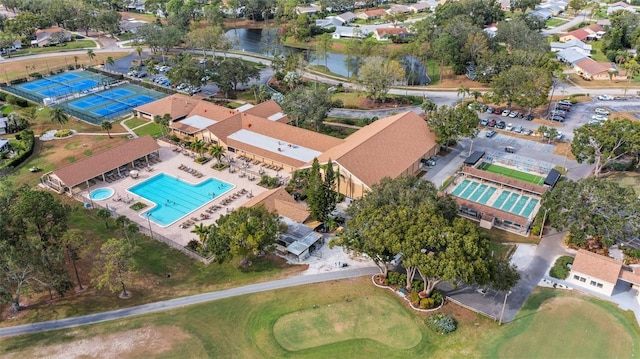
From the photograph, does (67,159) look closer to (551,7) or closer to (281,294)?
(281,294)

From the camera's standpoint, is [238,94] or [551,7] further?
[551,7]

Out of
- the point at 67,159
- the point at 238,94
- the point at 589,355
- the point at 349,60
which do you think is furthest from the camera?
the point at 349,60

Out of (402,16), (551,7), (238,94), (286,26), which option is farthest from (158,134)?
(551,7)

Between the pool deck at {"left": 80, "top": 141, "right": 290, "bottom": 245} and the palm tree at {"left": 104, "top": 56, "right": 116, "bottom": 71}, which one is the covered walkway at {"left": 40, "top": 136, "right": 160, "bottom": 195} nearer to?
the pool deck at {"left": 80, "top": 141, "right": 290, "bottom": 245}

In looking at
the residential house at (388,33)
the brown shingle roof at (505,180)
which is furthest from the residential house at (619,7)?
the brown shingle roof at (505,180)

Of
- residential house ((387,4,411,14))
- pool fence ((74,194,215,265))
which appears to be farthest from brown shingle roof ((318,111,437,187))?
residential house ((387,4,411,14))

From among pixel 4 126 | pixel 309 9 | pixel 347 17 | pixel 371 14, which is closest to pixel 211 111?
pixel 4 126

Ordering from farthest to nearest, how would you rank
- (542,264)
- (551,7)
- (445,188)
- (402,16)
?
(551,7) → (402,16) → (445,188) → (542,264)

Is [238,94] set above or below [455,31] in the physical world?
below
